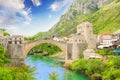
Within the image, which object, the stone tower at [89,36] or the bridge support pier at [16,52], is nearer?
the bridge support pier at [16,52]

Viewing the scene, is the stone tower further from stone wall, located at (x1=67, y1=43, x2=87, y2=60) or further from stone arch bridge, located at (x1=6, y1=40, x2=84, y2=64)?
stone arch bridge, located at (x1=6, y1=40, x2=84, y2=64)

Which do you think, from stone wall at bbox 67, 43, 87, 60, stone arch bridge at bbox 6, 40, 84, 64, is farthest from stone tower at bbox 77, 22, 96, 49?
stone arch bridge at bbox 6, 40, 84, 64

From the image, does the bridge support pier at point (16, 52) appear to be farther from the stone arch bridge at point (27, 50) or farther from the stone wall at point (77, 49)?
the stone wall at point (77, 49)

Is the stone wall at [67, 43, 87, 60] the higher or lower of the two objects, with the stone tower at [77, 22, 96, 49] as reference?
lower

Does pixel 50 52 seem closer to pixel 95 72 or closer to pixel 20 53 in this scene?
pixel 20 53

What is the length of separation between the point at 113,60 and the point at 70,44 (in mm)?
22599

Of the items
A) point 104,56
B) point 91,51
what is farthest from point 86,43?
point 104,56

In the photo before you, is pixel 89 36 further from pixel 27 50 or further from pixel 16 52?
pixel 16 52

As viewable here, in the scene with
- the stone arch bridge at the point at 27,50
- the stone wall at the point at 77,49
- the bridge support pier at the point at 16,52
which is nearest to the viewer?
the bridge support pier at the point at 16,52

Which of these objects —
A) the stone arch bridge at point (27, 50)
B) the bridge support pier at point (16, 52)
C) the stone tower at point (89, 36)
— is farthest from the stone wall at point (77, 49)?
the bridge support pier at point (16, 52)

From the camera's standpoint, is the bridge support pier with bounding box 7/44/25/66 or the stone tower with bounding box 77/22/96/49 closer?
the bridge support pier with bounding box 7/44/25/66

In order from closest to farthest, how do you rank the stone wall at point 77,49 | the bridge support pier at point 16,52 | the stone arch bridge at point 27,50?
the bridge support pier at point 16,52 → the stone arch bridge at point 27,50 → the stone wall at point 77,49

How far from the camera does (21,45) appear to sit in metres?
60.9

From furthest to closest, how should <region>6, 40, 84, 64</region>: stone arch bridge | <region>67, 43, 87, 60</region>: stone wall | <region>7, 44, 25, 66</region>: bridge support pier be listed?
<region>67, 43, 87, 60</region>: stone wall, <region>6, 40, 84, 64</region>: stone arch bridge, <region>7, 44, 25, 66</region>: bridge support pier
